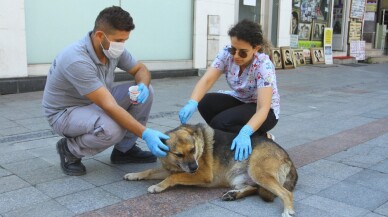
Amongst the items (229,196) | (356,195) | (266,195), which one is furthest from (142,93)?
(356,195)

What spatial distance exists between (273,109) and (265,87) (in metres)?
0.41

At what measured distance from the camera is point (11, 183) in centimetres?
368

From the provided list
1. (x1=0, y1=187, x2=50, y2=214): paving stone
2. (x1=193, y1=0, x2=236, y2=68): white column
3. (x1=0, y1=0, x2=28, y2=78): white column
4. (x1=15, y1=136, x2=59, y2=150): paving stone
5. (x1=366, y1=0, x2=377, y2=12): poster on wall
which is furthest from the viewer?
(x1=366, y1=0, x2=377, y2=12): poster on wall

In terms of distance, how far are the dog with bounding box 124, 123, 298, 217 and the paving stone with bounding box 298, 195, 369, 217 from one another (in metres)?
A: 0.19

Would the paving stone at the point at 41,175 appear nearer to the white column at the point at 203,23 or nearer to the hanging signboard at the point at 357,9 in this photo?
the white column at the point at 203,23

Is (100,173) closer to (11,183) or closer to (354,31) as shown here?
(11,183)

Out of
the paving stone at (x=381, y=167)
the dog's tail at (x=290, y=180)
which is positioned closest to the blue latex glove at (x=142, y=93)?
the dog's tail at (x=290, y=180)

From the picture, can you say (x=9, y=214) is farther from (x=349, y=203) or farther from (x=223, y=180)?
(x=349, y=203)

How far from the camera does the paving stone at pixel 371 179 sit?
3811 mm

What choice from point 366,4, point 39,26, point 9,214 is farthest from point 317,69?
point 9,214

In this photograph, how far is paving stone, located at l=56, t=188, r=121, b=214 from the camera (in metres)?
3.23

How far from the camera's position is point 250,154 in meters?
3.60

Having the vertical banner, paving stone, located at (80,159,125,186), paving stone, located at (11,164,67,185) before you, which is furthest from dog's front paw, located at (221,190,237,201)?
the vertical banner

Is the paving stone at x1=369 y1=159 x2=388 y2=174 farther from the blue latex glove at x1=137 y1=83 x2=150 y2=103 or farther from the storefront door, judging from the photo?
the storefront door
